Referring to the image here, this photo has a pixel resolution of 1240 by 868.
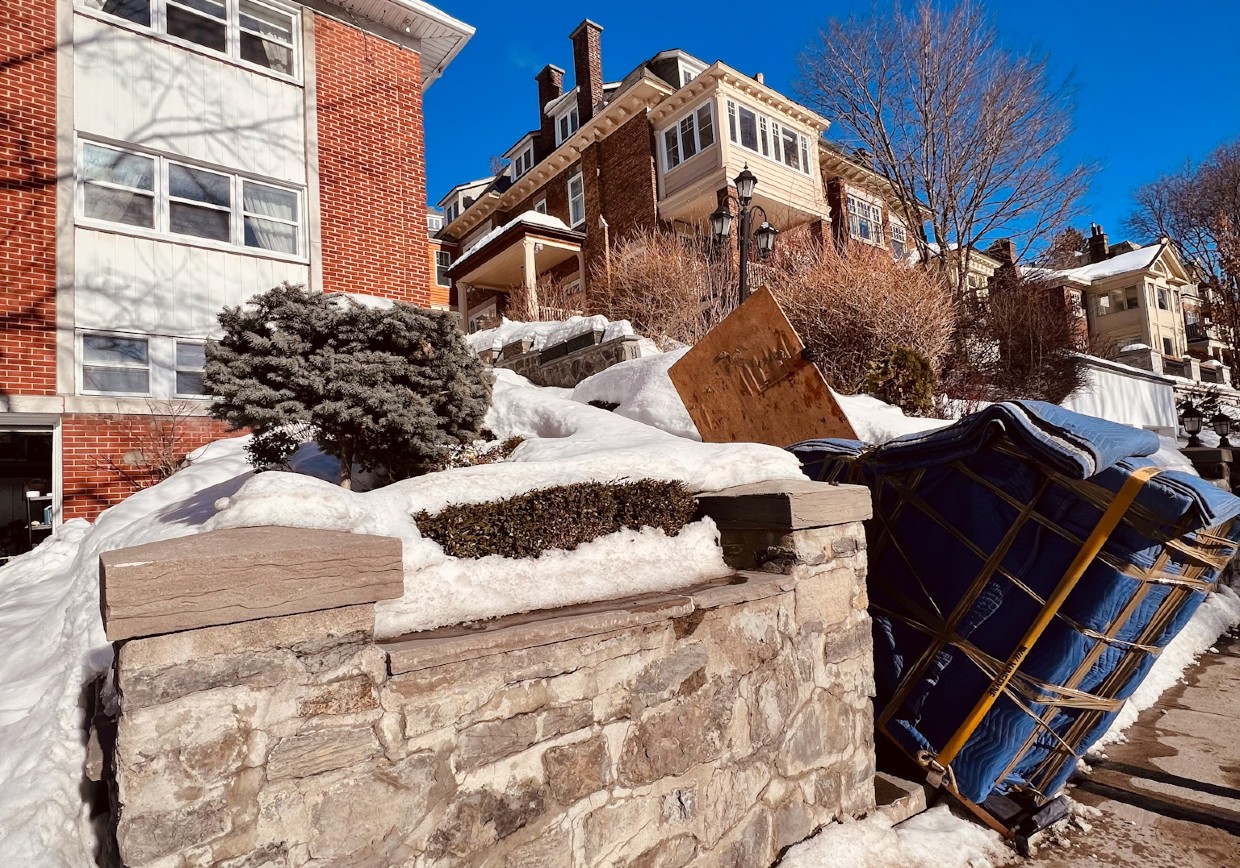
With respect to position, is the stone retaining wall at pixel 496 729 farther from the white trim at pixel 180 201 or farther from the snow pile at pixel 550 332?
the white trim at pixel 180 201

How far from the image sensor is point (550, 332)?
11.7m

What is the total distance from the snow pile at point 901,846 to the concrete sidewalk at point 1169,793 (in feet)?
0.87

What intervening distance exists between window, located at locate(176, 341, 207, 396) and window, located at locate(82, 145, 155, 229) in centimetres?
187

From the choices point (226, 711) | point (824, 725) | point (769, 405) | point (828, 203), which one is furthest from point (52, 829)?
point (828, 203)

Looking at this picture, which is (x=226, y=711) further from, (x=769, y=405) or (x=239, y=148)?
(x=239, y=148)

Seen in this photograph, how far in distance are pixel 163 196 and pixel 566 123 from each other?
1652cm

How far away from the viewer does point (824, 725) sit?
318 cm

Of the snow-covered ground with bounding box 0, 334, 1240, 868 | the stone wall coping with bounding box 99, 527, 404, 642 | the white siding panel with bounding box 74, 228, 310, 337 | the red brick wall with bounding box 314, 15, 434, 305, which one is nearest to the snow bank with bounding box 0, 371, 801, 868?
the snow-covered ground with bounding box 0, 334, 1240, 868

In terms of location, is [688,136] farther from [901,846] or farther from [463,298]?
[901,846]

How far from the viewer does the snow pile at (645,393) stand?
6.78m

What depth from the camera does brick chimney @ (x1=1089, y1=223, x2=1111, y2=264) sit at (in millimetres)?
40188

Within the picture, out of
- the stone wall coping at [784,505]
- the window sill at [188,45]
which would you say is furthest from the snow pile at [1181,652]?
the window sill at [188,45]

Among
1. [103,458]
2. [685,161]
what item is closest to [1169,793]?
[103,458]

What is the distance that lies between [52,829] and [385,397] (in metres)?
3.17
